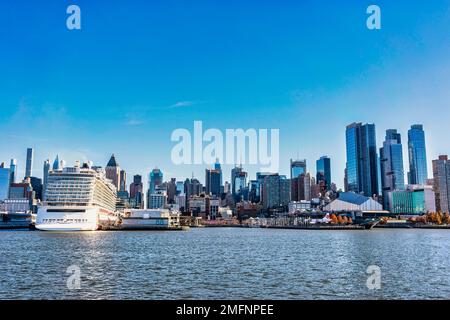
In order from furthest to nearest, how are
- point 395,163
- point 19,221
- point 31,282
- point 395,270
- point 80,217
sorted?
point 395,163 → point 19,221 → point 80,217 → point 395,270 → point 31,282

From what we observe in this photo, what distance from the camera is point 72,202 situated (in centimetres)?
7319

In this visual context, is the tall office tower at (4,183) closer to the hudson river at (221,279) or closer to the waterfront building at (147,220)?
the waterfront building at (147,220)

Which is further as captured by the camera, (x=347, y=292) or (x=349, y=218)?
(x=349, y=218)

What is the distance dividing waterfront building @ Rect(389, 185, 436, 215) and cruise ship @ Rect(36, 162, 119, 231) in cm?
12403

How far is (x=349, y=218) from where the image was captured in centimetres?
14225

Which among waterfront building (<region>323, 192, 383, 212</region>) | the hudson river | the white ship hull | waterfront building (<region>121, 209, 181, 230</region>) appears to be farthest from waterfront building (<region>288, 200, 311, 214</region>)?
the hudson river

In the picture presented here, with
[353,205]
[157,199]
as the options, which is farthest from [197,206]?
[353,205]

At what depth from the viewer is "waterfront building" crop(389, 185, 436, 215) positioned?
533 ft

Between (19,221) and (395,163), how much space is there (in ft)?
491

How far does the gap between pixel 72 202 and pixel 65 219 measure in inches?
Answer: 144
